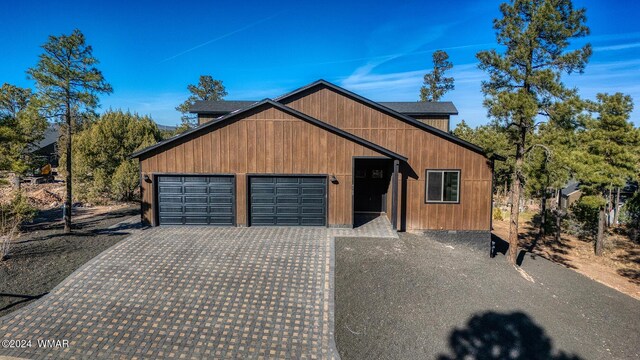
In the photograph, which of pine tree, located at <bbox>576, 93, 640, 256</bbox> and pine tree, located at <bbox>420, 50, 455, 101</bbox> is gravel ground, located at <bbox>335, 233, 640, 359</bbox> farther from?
pine tree, located at <bbox>420, 50, 455, 101</bbox>

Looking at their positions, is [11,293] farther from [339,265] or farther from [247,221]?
[339,265]

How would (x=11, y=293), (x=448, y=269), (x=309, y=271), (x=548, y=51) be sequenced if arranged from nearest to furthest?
(x=11, y=293) → (x=309, y=271) → (x=448, y=269) → (x=548, y=51)

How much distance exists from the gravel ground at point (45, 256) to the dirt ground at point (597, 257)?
17.8 meters

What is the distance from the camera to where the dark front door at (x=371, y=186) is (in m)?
16.1

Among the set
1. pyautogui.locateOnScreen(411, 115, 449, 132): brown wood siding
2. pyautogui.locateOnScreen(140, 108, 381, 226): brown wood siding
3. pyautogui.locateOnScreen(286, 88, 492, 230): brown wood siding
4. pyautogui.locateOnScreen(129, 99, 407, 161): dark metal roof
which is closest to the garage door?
pyautogui.locateOnScreen(140, 108, 381, 226): brown wood siding

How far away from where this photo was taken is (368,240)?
12273 mm

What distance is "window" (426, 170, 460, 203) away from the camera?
13898mm

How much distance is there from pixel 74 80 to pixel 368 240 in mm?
12546

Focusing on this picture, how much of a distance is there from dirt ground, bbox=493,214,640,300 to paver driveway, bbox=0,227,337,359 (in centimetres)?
1230

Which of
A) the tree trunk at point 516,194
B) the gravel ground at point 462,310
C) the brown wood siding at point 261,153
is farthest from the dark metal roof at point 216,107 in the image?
the tree trunk at point 516,194

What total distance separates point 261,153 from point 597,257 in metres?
17.7

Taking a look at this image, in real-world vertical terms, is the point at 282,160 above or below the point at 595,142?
below

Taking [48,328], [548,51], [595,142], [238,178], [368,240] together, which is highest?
[548,51]

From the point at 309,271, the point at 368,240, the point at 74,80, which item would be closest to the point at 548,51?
the point at 368,240
